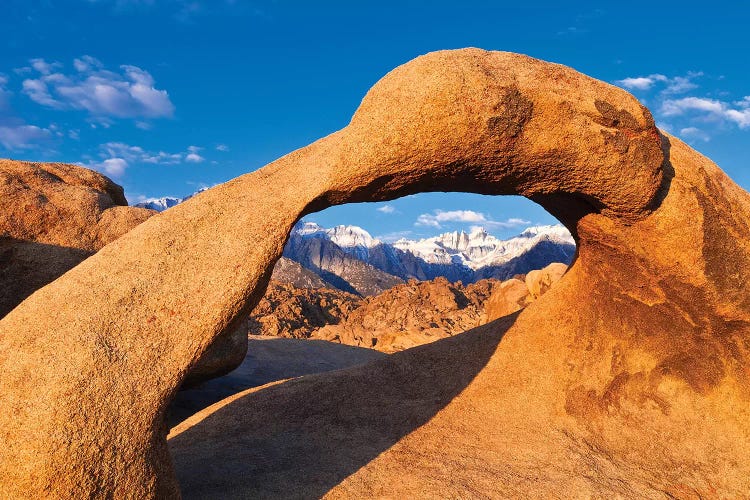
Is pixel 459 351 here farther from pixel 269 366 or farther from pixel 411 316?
pixel 411 316

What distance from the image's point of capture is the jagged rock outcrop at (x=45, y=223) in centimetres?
605

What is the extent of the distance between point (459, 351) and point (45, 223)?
5856 mm

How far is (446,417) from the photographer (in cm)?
596

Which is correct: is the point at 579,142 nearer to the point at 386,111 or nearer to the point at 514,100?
the point at 514,100

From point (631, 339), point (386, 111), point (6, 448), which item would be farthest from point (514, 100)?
point (6, 448)

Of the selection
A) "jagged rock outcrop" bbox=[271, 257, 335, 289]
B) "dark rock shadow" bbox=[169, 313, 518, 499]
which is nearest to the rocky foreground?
"dark rock shadow" bbox=[169, 313, 518, 499]

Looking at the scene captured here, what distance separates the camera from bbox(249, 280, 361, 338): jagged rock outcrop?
74.5 feet

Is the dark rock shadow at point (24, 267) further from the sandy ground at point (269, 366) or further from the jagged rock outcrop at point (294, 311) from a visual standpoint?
the jagged rock outcrop at point (294, 311)

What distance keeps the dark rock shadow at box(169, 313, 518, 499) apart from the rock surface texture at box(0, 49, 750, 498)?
32 millimetres

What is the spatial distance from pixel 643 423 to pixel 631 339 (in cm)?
99

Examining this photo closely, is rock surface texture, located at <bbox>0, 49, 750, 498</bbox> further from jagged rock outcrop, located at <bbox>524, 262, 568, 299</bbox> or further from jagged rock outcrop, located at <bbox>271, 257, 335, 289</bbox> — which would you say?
jagged rock outcrop, located at <bbox>271, 257, 335, 289</bbox>

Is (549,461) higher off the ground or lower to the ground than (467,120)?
lower

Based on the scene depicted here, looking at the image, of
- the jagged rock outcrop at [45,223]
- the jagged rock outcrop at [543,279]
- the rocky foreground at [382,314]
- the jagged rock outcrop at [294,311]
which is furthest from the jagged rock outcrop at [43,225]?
the jagged rock outcrop at [294,311]

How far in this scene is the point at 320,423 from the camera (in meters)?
6.07
